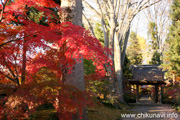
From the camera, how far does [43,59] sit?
5.48m


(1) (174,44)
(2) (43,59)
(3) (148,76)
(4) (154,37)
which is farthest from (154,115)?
(4) (154,37)

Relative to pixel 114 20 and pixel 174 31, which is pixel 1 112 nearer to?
pixel 114 20

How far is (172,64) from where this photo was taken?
47.9 feet

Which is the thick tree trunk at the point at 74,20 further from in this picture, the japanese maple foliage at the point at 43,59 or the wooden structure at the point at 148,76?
the wooden structure at the point at 148,76

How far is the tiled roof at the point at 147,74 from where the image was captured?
18.1 m

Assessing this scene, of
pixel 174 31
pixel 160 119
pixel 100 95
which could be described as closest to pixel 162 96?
pixel 174 31

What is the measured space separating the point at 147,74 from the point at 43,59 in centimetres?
1509

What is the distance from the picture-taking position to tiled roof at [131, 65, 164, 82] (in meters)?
18.1

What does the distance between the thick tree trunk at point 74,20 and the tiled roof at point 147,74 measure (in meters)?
12.7

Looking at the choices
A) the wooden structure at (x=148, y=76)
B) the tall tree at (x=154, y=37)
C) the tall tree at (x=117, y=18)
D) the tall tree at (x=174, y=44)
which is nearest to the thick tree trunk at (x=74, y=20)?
the tall tree at (x=117, y=18)

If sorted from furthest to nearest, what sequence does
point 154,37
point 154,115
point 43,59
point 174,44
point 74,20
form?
point 154,37 → point 174,44 → point 154,115 → point 74,20 → point 43,59

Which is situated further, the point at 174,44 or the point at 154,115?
the point at 174,44

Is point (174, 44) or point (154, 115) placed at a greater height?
point (174, 44)

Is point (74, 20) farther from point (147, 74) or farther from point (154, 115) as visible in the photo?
point (147, 74)
